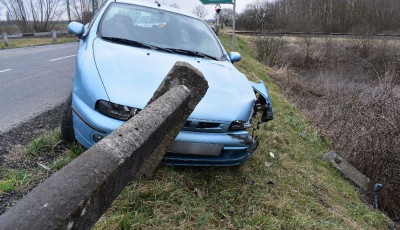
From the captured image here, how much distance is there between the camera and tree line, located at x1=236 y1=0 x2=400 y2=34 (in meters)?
36.7

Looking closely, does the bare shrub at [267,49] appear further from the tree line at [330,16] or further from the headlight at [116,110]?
the headlight at [116,110]

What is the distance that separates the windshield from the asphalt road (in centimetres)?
174

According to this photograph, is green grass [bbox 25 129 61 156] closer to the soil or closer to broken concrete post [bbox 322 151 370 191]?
the soil

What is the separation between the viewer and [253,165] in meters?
3.77

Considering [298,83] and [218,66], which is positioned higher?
[218,66]

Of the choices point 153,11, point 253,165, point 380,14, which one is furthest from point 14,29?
point 380,14

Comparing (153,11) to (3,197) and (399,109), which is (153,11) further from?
(399,109)

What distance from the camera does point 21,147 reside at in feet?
11.0

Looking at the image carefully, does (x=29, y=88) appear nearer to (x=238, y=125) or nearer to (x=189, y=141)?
(x=189, y=141)

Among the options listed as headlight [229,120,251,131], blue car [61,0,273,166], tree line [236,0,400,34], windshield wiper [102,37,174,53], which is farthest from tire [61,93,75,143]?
tree line [236,0,400,34]

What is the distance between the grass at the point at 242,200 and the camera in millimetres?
2473

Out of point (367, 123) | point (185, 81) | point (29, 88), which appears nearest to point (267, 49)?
point (367, 123)

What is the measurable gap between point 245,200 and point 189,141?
0.80 metres

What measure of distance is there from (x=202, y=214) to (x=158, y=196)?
380 mm
